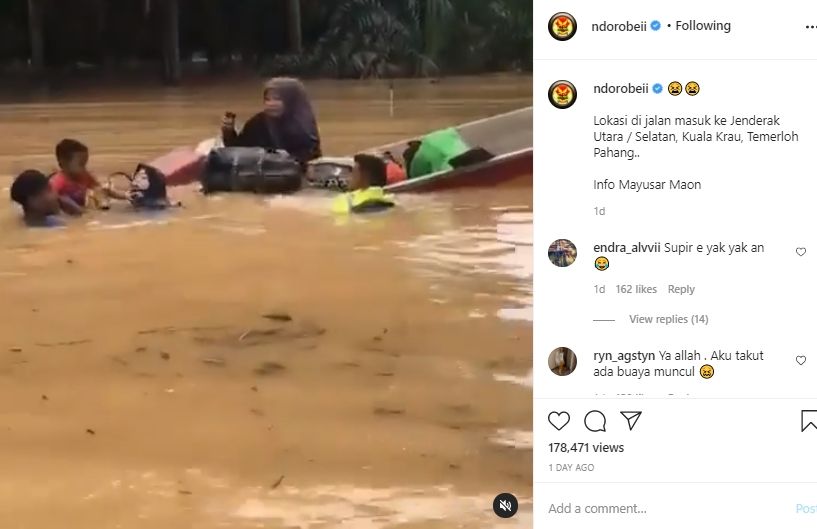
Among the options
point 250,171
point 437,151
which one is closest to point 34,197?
point 250,171

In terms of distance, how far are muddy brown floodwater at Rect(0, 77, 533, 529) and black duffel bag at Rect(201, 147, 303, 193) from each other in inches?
0.4

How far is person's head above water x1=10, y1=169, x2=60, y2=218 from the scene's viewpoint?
797 millimetres

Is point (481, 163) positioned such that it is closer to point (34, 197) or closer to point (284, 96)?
point (284, 96)
